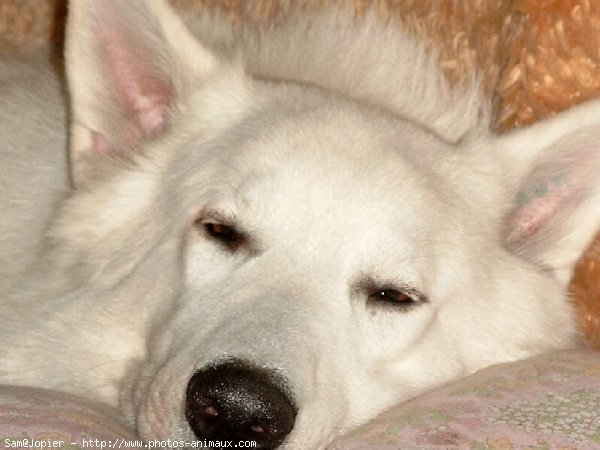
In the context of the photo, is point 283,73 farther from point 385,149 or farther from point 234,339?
point 234,339

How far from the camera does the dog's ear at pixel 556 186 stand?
2389mm

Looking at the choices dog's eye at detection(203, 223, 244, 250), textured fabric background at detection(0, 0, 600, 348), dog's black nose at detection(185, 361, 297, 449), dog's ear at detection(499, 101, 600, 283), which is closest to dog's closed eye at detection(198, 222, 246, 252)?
dog's eye at detection(203, 223, 244, 250)

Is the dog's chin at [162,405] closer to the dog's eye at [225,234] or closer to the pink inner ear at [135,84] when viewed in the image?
the dog's eye at [225,234]

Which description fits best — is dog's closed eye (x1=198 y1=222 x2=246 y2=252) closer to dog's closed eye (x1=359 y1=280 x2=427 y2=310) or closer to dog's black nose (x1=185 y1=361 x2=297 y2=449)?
dog's closed eye (x1=359 y1=280 x2=427 y2=310)

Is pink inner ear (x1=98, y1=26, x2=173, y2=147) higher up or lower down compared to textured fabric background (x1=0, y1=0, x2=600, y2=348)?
lower down

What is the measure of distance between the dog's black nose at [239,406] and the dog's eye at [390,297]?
405 mm

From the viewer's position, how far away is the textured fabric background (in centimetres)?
264

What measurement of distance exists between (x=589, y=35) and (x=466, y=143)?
0.42 metres

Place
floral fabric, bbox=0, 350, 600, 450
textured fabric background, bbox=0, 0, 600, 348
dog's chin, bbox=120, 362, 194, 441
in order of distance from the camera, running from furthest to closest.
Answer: textured fabric background, bbox=0, 0, 600, 348, dog's chin, bbox=120, 362, 194, 441, floral fabric, bbox=0, 350, 600, 450

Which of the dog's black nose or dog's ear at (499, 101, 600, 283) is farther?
dog's ear at (499, 101, 600, 283)

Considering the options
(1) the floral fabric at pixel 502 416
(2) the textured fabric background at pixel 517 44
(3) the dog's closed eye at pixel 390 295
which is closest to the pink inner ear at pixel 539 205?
(2) the textured fabric background at pixel 517 44

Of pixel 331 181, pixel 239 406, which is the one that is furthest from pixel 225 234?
pixel 239 406

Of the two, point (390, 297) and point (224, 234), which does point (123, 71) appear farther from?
point (390, 297)

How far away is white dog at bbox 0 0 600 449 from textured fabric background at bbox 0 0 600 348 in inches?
4.6
